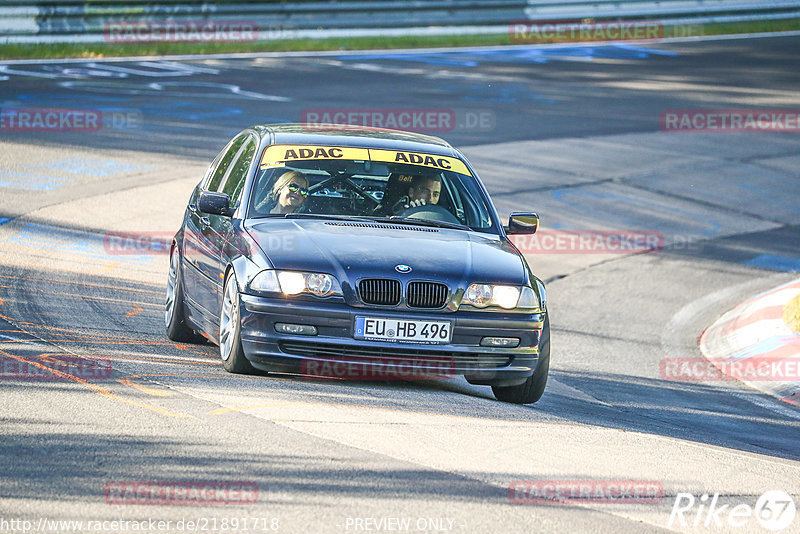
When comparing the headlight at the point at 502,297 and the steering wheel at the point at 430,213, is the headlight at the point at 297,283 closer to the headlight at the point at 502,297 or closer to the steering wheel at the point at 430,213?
the headlight at the point at 502,297

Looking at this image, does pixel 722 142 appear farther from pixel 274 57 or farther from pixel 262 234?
pixel 262 234

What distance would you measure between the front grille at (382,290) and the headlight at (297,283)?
0.19m

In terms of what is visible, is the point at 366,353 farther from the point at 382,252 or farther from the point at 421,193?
the point at 421,193

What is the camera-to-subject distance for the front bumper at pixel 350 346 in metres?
7.32

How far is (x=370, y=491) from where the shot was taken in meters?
5.45

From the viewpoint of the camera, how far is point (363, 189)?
860cm

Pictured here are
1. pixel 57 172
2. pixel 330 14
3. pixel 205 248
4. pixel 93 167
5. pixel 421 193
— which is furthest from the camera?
pixel 330 14

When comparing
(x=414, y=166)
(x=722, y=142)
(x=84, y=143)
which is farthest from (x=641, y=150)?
(x=414, y=166)

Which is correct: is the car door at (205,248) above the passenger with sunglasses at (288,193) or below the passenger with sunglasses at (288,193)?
below

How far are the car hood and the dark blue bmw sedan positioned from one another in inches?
0.4

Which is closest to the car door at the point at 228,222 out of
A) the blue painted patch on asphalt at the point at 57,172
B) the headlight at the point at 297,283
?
the headlight at the point at 297,283

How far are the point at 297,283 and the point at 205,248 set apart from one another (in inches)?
56.6

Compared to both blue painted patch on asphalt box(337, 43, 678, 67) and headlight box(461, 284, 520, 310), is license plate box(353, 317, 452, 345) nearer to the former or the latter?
headlight box(461, 284, 520, 310)

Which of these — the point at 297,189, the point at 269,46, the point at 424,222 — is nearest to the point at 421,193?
the point at 424,222
